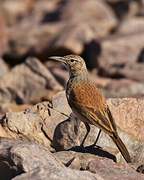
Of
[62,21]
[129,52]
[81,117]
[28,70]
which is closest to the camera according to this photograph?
[81,117]

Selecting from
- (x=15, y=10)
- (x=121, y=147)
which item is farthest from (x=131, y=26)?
(x=121, y=147)

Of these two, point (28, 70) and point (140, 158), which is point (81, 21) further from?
point (140, 158)

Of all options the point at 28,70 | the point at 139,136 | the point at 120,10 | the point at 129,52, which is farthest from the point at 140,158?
the point at 120,10

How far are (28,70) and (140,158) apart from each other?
726 cm

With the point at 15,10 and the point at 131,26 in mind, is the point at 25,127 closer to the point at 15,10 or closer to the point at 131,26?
the point at 131,26

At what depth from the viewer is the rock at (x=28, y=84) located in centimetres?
1638

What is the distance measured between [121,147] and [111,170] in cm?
42

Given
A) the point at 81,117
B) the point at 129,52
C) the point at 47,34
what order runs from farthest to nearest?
the point at 47,34 → the point at 129,52 → the point at 81,117

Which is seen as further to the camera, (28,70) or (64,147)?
(28,70)

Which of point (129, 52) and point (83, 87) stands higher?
point (83, 87)

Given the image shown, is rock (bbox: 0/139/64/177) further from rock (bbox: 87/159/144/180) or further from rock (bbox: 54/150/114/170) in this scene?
rock (bbox: 87/159/144/180)

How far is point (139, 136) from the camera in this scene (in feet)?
35.3

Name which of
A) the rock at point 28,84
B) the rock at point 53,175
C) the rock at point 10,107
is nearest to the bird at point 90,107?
the rock at point 53,175

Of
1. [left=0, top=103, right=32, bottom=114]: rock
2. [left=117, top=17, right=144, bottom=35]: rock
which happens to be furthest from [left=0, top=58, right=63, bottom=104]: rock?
[left=117, top=17, right=144, bottom=35]: rock
